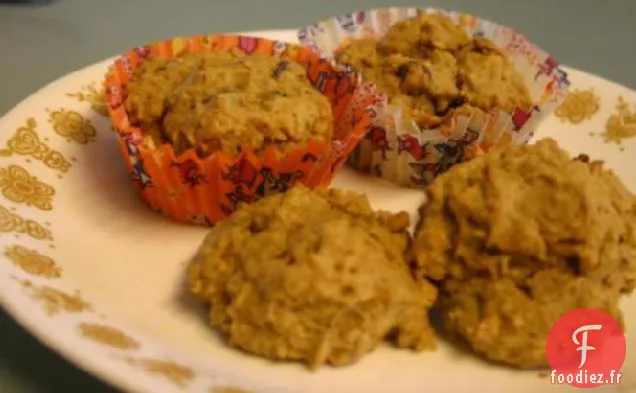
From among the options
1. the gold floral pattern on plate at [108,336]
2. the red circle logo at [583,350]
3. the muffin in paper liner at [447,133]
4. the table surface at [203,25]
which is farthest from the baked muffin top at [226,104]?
the table surface at [203,25]

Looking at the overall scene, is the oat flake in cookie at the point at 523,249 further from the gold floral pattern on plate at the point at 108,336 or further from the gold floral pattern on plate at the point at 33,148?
the gold floral pattern on plate at the point at 33,148

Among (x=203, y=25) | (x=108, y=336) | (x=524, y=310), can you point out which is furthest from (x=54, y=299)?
(x=203, y=25)

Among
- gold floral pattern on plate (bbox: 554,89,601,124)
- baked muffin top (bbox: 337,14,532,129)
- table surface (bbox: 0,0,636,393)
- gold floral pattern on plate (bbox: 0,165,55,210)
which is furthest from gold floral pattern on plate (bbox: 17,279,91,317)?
gold floral pattern on plate (bbox: 554,89,601,124)

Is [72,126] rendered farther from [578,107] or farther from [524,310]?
[578,107]

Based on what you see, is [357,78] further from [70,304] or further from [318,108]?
[70,304]

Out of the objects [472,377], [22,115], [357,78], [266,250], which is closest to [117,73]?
[22,115]

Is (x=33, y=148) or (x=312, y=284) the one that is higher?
(x=312, y=284)
